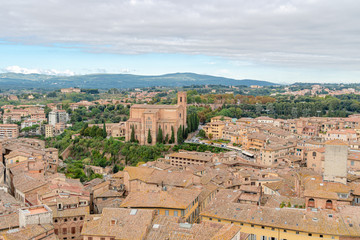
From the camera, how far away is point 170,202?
22.4 metres

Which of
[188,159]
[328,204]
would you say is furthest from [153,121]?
[328,204]

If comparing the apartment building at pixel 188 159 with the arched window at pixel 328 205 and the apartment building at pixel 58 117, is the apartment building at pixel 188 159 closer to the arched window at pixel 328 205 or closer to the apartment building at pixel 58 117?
the arched window at pixel 328 205

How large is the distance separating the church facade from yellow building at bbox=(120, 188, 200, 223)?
108 ft

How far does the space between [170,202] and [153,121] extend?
3511 centimetres

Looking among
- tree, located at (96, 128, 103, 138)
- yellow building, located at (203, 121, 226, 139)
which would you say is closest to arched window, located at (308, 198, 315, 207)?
yellow building, located at (203, 121, 226, 139)

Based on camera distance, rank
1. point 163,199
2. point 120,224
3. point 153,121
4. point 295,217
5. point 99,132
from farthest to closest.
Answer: point 99,132 < point 153,121 < point 163,199 < point 295,217 < point 120,224

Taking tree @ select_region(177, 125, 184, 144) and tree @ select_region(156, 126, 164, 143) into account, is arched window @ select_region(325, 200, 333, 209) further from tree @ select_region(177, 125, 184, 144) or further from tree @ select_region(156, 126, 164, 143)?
tree @ select_region(156, 126, 164, 143)

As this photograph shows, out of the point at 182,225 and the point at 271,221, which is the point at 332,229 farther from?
the point at 182,225

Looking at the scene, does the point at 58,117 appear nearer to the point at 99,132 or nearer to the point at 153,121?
the point at 99,132

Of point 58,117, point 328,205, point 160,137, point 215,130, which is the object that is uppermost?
point 328,205

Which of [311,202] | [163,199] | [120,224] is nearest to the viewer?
[120,224]

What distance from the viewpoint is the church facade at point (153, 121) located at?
187 feet

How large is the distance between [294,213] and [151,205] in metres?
8.53

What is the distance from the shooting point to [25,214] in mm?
19375
